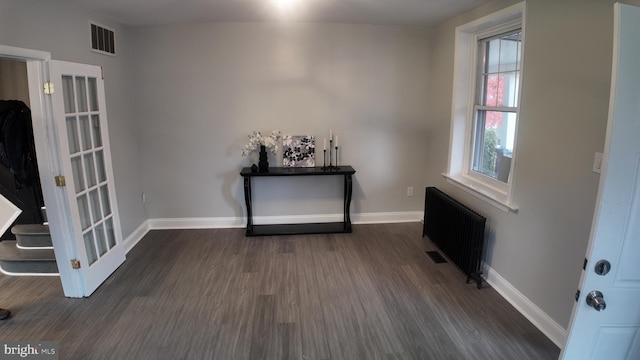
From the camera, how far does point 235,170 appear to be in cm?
456

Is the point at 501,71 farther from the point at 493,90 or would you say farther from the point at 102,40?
the point at 102,40

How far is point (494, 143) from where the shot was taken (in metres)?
3.51

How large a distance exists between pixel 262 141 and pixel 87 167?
1797 millimetres

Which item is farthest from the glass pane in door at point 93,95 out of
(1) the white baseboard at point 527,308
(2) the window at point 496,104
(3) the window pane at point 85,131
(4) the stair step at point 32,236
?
(1) the white baseboard at point 527,308

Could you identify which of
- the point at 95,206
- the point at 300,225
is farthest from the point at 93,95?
the point at 300,225

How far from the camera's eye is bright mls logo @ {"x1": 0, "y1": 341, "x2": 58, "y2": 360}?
2396mm

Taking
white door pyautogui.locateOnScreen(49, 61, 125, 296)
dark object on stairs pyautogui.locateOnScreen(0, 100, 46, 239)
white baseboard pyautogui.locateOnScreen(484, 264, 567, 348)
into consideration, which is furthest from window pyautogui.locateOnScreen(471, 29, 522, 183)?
dark object on stairs pyautogui.locateOnScreen(0, 100, 46, 239)

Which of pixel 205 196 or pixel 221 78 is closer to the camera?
pixel 221 78

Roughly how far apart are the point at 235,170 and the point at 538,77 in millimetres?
3314

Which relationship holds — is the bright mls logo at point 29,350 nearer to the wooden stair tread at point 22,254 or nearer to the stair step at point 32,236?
the wooden stair tread at point 22,254

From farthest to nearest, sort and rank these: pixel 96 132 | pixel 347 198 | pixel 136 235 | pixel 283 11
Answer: pixel 347 198
pixel 136 235
pixel 283 11
pixel 96 132

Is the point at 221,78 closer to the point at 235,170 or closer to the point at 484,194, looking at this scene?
the point at 235,170

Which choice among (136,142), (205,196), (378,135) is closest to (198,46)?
(136,142)

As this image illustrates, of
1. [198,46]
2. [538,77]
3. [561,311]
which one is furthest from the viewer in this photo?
[198,46]
